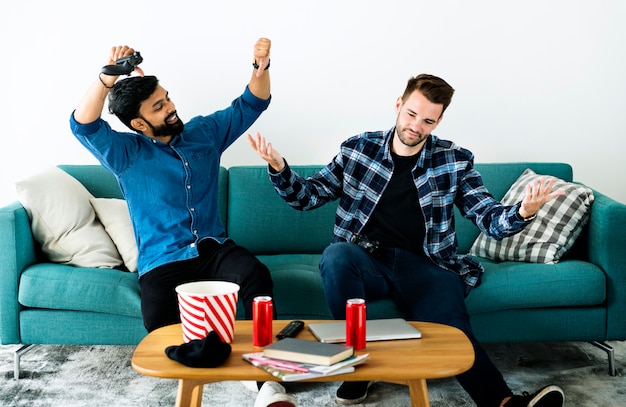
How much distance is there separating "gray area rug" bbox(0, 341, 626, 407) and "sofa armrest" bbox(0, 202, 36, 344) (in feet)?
0.61

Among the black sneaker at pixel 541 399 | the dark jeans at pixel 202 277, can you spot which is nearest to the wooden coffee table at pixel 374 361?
the black sneaker at pixel 541 399

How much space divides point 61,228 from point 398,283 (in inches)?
51.6

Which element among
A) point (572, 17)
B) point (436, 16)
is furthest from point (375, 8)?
point (572, 17)

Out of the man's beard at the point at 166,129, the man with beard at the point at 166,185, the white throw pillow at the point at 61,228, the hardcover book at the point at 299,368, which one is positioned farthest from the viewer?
the white throw pillow at the point at 61,228

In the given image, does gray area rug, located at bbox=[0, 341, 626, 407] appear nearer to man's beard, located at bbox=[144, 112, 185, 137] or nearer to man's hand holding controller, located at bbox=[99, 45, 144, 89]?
man's beard, located at bbox=[144, 112, 185, 137]

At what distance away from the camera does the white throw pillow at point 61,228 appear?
2814mm

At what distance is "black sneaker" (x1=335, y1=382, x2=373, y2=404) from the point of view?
2434mm

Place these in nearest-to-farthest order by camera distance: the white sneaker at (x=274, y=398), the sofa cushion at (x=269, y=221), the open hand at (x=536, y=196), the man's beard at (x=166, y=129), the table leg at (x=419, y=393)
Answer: the table leg at (x=419, y=393) → the white sneaker at (x=274, y=398) → the open hand at (x=536, y=196) → the man's beard at (x=166, y=129) → the sofa cushion at (x=269, y=221)

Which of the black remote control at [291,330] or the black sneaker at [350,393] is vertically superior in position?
the black remote control at [291,330]

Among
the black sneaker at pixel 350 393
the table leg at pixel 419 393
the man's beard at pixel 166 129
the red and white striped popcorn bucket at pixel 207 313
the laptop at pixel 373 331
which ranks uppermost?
the man's beard at pixel 166 129

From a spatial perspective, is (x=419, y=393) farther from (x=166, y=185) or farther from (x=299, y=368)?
(x=166, y=185)

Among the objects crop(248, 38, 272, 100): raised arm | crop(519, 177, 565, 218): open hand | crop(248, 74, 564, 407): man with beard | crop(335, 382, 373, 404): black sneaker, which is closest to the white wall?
crop(248, 38, 272, 100): raised arm

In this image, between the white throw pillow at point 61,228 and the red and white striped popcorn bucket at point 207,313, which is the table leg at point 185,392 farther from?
the white throw pillow at point 61,228

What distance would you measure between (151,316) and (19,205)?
30.9 inches
